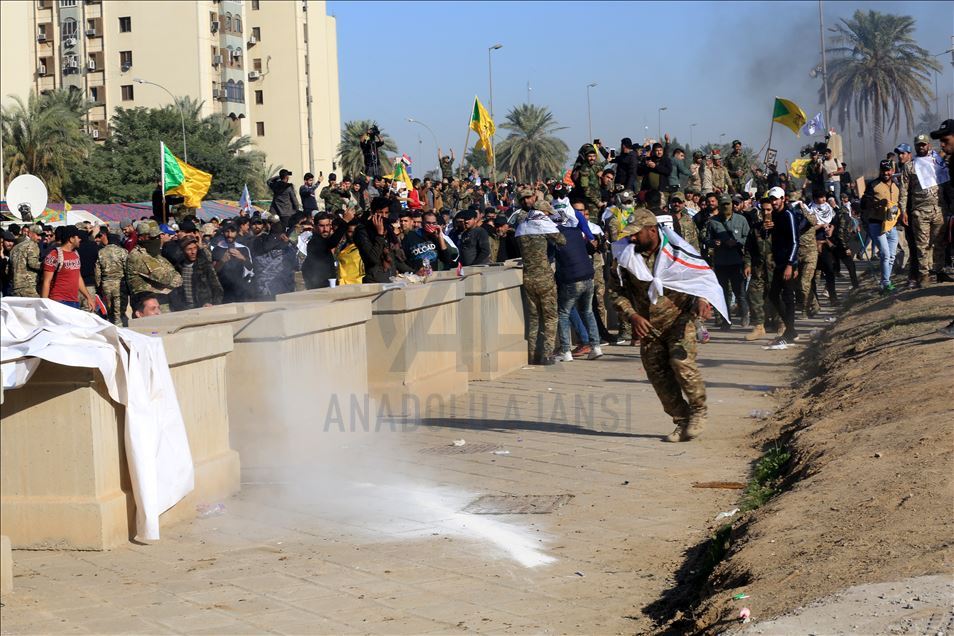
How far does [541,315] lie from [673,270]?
5.85 meters

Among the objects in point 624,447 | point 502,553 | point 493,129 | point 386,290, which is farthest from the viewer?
point 493,129

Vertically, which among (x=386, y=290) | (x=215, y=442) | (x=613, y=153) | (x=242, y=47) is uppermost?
(x=242, y=47)

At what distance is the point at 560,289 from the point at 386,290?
14.3 ft

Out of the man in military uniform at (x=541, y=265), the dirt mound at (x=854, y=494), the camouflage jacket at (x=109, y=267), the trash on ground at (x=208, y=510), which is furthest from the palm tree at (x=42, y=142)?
the trash on ground at (x=208, y=510)

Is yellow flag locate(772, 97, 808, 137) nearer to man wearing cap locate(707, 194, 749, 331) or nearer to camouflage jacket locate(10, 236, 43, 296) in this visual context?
man wearing cap locate(707, 194, 749, 331)

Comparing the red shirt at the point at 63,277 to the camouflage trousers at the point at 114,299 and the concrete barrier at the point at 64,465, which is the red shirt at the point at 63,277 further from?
the concrete barrier at the point at 64,465

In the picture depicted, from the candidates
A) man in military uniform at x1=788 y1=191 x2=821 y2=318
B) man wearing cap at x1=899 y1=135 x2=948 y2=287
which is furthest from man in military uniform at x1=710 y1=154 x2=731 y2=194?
man in military uniform at x1=788 y1=191 x2=821 y2=318

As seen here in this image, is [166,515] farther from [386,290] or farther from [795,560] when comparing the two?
[386,290]

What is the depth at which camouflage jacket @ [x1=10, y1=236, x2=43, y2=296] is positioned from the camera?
1619 cm

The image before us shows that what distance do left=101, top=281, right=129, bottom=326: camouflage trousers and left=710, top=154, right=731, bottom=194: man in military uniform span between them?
15.1 m

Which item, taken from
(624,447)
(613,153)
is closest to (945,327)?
(624,447)

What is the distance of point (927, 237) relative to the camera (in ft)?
57.8

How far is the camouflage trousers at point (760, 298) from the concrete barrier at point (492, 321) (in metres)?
3.94

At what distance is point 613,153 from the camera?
25.2m
